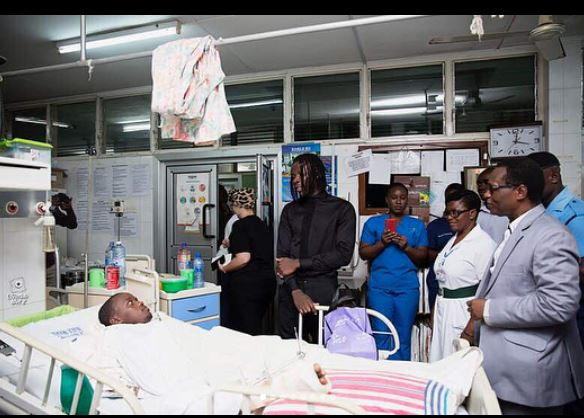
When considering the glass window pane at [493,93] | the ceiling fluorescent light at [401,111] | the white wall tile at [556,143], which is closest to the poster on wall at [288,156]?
the ceiling fluorescent light at [401,111]

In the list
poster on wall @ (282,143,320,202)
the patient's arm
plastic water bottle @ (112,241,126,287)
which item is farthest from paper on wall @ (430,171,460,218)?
the patient's arm

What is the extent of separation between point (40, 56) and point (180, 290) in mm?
2591

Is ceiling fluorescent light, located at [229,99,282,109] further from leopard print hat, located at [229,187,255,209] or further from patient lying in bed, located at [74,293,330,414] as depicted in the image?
patient lying in bed, located at [74,293,330,414]

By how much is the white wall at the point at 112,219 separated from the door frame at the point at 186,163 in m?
0.07

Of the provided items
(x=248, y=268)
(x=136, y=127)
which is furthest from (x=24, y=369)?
(x=136, y=127)

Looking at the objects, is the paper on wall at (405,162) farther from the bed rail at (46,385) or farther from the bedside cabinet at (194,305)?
the bed rail at (46,385)

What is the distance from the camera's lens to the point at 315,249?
2498 millimetres

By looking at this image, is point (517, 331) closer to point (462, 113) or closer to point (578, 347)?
point (578, 347)

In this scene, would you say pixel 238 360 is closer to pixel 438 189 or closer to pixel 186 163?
pixel 438 189

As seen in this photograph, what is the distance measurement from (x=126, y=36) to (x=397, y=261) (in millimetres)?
2774

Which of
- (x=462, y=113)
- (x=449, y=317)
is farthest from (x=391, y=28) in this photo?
(x=449, y=317)

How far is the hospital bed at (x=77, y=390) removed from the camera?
1.09 m

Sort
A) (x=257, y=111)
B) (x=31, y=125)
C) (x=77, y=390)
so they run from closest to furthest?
(x=77, y=390)
(x=257, y=111)
(x=31, y=125)

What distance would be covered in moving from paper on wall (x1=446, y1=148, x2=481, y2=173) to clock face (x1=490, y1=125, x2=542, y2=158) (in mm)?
148
